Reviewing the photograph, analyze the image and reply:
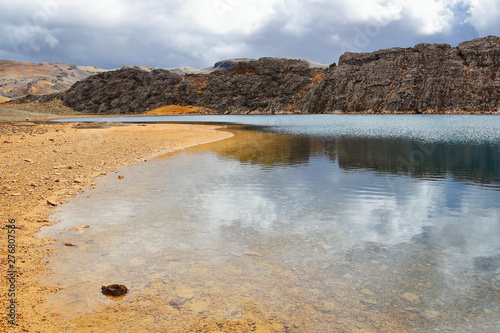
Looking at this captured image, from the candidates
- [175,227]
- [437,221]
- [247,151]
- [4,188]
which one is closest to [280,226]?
[175,227]

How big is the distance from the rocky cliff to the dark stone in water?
14245cm

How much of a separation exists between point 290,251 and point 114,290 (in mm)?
4209

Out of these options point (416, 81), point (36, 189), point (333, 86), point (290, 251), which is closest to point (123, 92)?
point (333, 86)

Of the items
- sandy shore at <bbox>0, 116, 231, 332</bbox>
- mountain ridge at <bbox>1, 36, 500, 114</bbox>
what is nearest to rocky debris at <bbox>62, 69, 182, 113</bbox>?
mountain ridge at <bbox>1, 36, 500, 114</bbox>

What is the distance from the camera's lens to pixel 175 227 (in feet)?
33.7

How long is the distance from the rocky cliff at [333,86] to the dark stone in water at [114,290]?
142448 mm

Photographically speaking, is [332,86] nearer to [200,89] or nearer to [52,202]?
[200,89]

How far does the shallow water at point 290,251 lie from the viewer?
6027 mm

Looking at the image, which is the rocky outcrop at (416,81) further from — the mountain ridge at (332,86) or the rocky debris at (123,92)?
the rocky debris at (123,92)

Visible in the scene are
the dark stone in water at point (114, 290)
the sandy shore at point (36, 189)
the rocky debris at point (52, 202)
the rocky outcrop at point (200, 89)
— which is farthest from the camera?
the rocky outcrop at point (200, 89)

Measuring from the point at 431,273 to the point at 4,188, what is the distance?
48.9 ft

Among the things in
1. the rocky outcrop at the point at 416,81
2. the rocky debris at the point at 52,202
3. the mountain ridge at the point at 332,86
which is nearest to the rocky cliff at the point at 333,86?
the rocky outcrop at the point at 416,81

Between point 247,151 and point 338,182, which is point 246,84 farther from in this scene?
point 338,182

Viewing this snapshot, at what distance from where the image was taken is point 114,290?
6.40m
